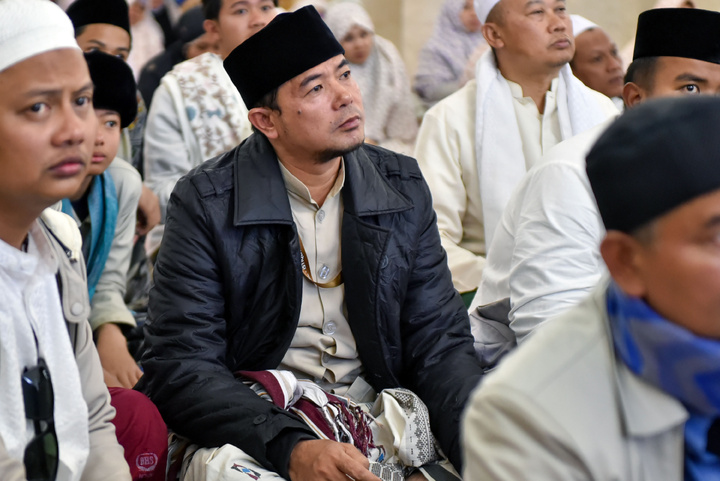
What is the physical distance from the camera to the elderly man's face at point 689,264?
3.75 feet

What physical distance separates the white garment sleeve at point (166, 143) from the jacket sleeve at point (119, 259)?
0.68 m

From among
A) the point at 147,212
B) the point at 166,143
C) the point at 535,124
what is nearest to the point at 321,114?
the point at 147,212

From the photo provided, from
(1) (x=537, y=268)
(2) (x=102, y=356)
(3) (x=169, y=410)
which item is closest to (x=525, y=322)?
(1) (x=537, y=268)

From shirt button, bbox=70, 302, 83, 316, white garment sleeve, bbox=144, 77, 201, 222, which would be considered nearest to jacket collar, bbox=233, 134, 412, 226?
shirt button, bbox=70, 302, 83, 316

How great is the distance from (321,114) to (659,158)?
5.52ft

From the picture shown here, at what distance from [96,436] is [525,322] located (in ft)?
3.69

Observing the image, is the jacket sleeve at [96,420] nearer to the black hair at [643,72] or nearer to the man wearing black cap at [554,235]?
the man wearing black cap at [554,235]

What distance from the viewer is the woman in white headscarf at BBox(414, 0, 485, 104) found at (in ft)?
20.2

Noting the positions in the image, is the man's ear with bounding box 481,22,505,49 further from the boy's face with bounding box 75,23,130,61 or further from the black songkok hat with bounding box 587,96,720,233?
the black songkok hat with bounding box 587,96,720,233

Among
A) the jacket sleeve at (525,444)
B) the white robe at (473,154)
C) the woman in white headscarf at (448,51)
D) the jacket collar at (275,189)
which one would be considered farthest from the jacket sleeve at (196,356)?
the woman in white headscarf at (448,51)

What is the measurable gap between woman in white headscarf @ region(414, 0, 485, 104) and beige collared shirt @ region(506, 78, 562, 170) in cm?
228

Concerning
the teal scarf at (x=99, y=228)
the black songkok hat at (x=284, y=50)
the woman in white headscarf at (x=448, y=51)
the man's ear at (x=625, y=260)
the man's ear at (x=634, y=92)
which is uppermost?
the man's ear at (x=625, y=260)

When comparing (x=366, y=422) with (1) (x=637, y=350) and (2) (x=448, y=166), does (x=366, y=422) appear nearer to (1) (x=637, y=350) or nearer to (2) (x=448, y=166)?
(1) (x=637, y=350)

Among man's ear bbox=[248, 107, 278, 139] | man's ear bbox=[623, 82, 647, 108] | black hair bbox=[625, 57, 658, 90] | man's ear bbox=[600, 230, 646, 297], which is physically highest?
man's ear bbox=[600, 230, 646, 297]
